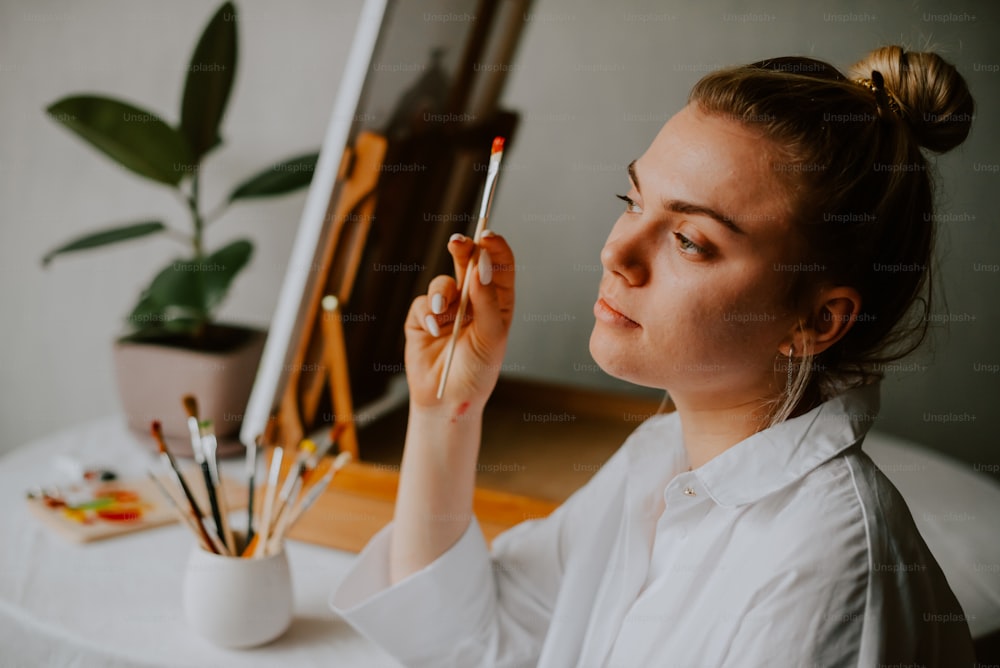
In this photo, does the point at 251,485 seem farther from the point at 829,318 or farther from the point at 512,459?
the point at 829,318

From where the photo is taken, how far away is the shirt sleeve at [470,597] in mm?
908

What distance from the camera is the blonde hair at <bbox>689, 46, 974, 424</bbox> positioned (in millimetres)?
725

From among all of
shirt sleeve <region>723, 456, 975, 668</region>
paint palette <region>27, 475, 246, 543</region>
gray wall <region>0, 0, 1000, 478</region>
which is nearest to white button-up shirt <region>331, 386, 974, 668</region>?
shirt sleeve <region>723, 456, 975, 668</region>

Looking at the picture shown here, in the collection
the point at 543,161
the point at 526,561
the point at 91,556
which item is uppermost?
the point at 543,161

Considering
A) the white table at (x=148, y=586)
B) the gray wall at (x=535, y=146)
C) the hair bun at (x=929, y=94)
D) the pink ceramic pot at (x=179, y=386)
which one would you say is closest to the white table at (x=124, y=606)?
the white table at (x=148, y=586)

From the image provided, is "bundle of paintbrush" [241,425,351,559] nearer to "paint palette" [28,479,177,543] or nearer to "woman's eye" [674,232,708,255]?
"paint palette" [28,479,177,543]

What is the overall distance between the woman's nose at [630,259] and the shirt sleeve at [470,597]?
313 mm

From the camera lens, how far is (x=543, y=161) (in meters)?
1.89

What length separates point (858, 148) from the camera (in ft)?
2.39

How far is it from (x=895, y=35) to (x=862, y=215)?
1.17m

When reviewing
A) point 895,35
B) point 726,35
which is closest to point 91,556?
point 726,35

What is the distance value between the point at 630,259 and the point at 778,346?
0.52ft

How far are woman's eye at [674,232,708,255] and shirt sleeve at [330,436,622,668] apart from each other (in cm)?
34

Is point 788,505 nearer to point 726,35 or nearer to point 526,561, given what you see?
point 526,561
